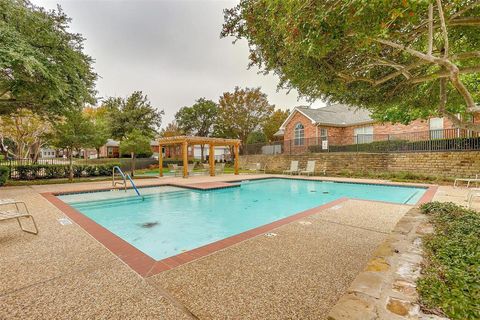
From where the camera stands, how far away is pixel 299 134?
2461 centimetres

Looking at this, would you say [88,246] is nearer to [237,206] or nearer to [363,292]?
[363,292]

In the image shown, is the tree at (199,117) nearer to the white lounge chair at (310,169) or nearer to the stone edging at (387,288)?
the white lounge chair at (310,169)

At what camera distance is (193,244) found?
5.47 metres

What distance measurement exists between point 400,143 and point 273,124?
59.7 feet

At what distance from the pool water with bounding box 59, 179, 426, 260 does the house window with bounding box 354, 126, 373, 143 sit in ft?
26.9

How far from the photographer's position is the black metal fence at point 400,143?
12.8 meters

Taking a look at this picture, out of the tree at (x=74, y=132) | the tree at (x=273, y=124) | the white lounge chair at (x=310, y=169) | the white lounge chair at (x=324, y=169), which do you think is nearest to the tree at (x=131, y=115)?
the tree at (x=74, y=132)

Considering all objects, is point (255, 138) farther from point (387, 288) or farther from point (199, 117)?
point (387, 288)

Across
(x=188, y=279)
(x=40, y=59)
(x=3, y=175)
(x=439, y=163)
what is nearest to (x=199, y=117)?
(x=3, y=175)

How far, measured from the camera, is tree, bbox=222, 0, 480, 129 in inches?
102

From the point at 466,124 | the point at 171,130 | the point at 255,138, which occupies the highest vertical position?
the point at 171,130

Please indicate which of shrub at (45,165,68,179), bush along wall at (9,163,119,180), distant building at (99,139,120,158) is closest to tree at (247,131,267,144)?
bush along wall at (9,163,119,180)

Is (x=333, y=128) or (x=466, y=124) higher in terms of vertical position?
(x=333, y=128)

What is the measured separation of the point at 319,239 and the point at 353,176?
13704mm
